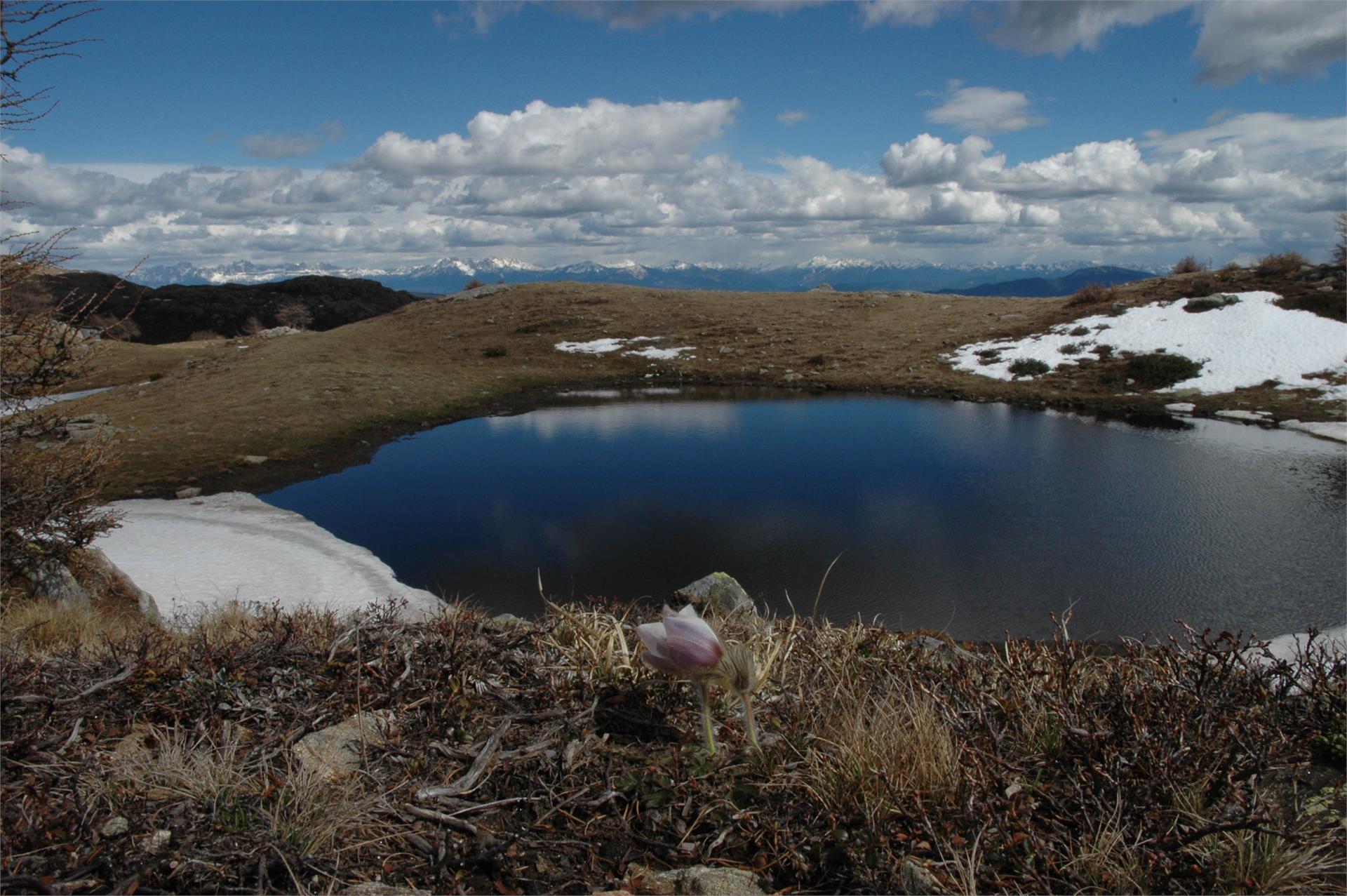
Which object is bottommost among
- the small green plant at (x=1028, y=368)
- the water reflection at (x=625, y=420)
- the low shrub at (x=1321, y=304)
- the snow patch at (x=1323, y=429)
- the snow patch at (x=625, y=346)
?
the snow patch at (x=1323, y=429)

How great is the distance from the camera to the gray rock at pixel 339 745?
2816 millimetres

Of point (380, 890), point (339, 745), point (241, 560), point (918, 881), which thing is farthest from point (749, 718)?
point (241, 560)

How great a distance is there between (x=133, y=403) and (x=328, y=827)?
3369cm

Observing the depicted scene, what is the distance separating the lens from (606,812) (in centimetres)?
272

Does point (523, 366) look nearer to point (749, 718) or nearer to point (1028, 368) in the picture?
point (1028, 368)

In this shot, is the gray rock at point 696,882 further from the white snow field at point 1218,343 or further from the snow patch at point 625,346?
the snow patch at point 625,346

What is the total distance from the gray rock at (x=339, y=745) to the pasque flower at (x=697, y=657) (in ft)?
4.27

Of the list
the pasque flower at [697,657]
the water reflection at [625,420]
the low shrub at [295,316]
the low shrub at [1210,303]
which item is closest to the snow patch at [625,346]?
the water reflection at [625,420]

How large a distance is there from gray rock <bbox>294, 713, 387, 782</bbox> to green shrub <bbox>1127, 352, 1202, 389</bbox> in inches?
1182

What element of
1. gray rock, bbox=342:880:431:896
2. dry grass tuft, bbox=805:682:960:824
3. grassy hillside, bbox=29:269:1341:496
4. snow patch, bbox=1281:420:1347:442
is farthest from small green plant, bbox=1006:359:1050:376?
gray rock, bbox=342:880:431:896

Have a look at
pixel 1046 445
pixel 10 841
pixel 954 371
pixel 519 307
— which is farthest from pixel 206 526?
pixel 519 307

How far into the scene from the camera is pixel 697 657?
2.48 m

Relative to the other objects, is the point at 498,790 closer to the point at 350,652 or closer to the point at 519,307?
the point at 350,652

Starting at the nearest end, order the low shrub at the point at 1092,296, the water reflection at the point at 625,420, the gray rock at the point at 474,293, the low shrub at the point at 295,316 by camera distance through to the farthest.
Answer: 1. the water reflection at the point at 625,420
2. the low shrub at the point at 1092,296
3. the gray rock at the point at 474,293
4. the low shrub at the point at 295,316
